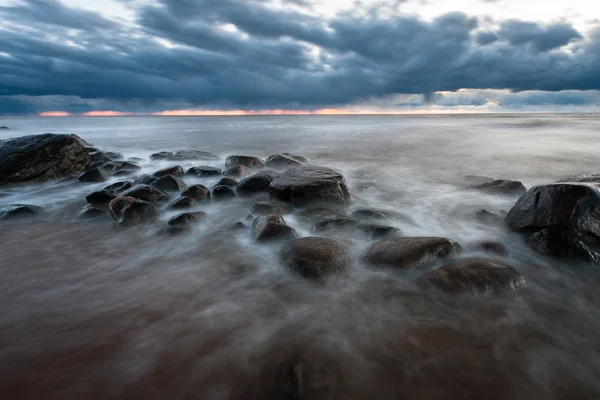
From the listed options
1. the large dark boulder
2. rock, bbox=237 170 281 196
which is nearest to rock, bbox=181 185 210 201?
rock, bbox=237 170 281 196

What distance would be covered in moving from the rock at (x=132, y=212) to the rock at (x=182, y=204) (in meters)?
0.34

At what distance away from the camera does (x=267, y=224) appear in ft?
13.3

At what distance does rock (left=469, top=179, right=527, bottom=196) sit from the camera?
234 inches

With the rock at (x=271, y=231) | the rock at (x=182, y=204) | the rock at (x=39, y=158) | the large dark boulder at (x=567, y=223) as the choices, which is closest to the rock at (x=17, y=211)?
the rock at (x=182, y=204)

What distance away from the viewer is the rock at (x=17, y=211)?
4812mm

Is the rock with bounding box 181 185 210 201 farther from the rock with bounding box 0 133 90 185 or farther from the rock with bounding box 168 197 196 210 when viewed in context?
the rock with bounding box 0 133 90 185

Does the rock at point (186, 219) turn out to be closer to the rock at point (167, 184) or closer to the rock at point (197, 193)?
the rock at point (197, 193)

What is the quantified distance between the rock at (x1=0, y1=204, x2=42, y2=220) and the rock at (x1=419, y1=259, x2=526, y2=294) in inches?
232

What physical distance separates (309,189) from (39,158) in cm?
694

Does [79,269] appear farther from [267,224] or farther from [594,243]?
→ [594,243]

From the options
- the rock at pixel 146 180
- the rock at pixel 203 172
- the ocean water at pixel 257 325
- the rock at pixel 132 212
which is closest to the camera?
the ocean water at pixel 257 325

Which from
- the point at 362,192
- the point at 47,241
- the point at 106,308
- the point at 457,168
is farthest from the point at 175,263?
the point at 457,168

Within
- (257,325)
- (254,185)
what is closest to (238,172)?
(254,185)

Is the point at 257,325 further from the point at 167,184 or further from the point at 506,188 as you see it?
the point at 506,188
